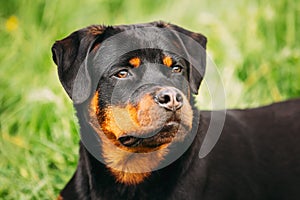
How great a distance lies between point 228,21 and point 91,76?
3.26 meters

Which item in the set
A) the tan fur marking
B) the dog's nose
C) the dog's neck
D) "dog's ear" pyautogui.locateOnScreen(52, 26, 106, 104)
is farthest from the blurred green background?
the dog's nose

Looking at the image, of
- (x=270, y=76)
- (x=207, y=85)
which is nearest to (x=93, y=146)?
(x=207, y=85)

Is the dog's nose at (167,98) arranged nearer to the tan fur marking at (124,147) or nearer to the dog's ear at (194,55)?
the tan fur marking at (124,147)

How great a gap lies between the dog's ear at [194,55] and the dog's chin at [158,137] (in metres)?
0.44

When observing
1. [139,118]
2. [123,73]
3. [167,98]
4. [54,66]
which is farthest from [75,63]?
[54,66]

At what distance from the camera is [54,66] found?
19.6 feet

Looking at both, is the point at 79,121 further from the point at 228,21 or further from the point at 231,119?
the point at 228,21

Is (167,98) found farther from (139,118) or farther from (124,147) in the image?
(124,147)

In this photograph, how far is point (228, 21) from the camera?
6859 mm

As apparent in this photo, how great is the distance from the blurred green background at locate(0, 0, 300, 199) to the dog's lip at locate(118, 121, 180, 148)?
1155mm

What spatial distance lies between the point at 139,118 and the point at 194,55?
73 centimetres

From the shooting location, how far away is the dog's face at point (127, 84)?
3.68m

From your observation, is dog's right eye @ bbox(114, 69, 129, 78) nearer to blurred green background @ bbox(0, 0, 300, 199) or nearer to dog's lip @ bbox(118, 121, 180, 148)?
dog's lip @ bbox(118, 121, 180, 148)

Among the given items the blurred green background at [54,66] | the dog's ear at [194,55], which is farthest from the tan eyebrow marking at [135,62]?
the blurred green background at [54,66]
